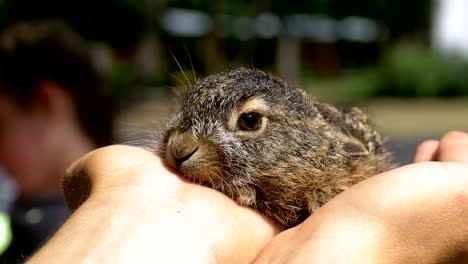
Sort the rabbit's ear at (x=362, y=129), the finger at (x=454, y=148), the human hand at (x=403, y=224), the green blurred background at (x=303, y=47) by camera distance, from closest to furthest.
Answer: the human hand at (x=403, y=224) → the finger at (x=454, y=148) → the rabbit's ear at (x=362, y=129) → the green blurred background at (x=303, y=47)

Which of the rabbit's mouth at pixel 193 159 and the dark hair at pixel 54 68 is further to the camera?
the dark hair at pixel 54 68

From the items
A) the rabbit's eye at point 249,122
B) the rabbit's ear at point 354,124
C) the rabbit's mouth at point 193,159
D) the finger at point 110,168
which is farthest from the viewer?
the rabbit's ear at point 354,124

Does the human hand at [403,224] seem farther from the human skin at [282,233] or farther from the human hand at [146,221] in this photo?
the human hand at [146,221]

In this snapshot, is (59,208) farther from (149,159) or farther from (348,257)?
(348,257)

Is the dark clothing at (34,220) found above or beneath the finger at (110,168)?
beneath

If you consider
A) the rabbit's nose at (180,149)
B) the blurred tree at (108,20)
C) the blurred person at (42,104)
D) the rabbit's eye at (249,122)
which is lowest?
the blurred tree at (108,20)

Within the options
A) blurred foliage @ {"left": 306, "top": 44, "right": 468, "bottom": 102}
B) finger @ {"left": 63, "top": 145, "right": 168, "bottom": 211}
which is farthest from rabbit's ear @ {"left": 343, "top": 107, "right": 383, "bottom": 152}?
blurred foliage @ {"left": 306, "top": 44, "right": 468, "bottom": 102}

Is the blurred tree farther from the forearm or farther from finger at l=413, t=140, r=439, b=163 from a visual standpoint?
the forearm

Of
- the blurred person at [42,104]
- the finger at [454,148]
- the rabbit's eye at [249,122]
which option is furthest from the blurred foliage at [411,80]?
the rabbit's eye at [249,122]
